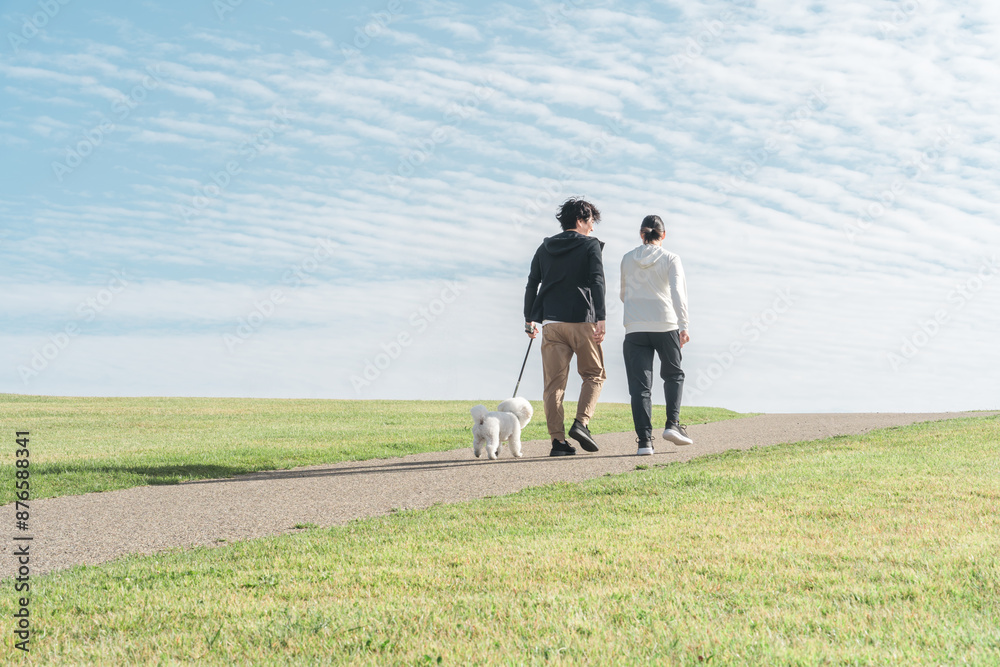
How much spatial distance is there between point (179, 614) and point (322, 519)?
8.72 ft

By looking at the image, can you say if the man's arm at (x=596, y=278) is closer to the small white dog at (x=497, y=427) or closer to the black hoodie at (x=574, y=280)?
the black hoodie at (x=574, y=280)

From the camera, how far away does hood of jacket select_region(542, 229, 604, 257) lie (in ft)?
34.9

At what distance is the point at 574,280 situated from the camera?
10578 millimetres

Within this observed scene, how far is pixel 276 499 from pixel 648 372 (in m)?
4.98

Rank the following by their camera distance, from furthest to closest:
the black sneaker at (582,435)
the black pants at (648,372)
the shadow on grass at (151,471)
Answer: the black sneaker at (582,435), the black pants at (648,372), the shadow on grass at (151,471)

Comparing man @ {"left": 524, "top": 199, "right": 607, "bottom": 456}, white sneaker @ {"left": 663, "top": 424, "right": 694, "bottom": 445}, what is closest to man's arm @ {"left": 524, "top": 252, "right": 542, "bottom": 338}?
man @ {"left": 524, "top": 199, "right": 607, "bottom": 456}

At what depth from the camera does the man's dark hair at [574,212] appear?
35.7 feet

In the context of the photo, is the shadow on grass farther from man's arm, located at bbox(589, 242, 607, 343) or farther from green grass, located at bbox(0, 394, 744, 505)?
man's arm, located at bbox(589, 242, 607, 343)

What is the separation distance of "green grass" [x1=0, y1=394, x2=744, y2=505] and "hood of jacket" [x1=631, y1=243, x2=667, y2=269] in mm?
4158

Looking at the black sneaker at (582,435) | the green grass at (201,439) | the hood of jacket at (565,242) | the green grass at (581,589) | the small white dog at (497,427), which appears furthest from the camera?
the hood of jacket at (565,242)

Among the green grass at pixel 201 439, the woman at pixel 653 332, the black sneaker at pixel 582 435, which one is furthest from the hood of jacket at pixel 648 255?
the green grass at pixel 201 439

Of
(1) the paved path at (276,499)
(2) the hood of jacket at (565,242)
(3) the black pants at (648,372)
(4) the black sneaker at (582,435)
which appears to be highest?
(2) the hood of jacket at (565,242)

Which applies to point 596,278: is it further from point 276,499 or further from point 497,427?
point 276,499

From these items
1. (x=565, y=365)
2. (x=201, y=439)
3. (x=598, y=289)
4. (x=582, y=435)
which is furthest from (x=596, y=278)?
(x=201, y=439)
